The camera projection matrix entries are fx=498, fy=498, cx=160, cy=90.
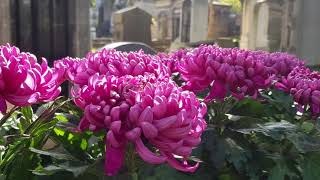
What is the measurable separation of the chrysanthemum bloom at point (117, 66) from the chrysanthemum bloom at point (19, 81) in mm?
139

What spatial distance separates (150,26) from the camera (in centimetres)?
1270

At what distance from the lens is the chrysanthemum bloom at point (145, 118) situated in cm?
90

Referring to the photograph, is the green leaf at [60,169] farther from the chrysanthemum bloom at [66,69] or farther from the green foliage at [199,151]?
the chrysanthemum bloom at [66,69]

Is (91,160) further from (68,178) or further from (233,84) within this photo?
(233,84)

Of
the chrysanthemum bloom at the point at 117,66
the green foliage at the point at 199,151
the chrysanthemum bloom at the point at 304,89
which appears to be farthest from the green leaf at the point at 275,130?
the chrysanthemum bloom at the point at 117,66

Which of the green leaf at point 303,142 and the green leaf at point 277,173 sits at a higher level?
the green leaf at point 303,142

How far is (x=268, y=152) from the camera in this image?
1360mm

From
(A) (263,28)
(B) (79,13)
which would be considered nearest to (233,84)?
Answer: (B) (79,13)

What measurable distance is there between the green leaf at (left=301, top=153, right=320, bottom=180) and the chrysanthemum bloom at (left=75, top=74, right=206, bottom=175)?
0.42 metres

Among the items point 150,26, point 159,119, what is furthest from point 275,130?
point 150,26

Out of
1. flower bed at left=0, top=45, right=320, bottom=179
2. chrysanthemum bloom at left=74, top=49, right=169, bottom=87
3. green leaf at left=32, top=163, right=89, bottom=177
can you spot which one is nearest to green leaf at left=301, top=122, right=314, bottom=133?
flower bed at left=0, top=45, right=320, bottom=179

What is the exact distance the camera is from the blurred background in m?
5.02

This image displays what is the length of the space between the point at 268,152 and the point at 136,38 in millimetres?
11152

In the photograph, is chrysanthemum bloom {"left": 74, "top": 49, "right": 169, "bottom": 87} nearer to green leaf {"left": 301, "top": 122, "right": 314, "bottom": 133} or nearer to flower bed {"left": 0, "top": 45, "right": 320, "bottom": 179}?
flower bed {"left": 0, "top": 45, "right": 320, "bottom": 179}
